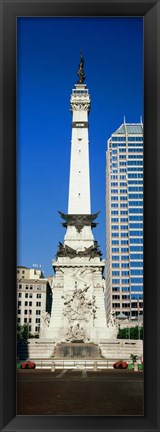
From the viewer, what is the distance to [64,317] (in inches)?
1125

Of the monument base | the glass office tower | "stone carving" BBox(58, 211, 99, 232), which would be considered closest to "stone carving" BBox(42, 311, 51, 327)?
the monument base

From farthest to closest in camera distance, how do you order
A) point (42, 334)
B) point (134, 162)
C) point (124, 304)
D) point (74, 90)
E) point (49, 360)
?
1. point (134, 162)
2. point (124, 304)
3. point (74, 90)
4. point (42, 334)
5. point (49, 360)

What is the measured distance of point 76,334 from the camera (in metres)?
27.8

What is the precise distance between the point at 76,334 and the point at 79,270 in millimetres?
3960

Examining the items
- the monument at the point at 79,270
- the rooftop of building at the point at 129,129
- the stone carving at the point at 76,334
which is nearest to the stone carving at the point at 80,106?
the monument at the point at 79,270

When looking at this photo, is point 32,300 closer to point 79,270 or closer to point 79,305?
point 79,270
